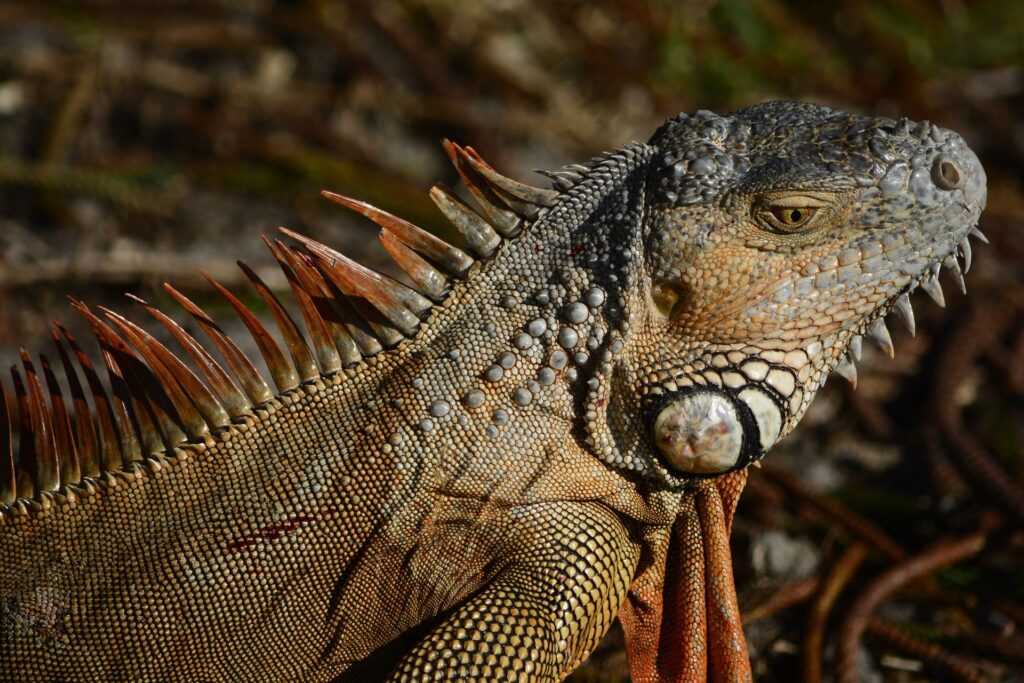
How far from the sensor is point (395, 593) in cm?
264

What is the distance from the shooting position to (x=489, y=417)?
2.61m

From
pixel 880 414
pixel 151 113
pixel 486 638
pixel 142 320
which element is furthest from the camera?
pixel 151 113

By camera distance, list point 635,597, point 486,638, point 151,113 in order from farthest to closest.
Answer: point 151,113, point 635,597, point 486,638

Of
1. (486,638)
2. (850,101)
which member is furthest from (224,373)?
(850,101)

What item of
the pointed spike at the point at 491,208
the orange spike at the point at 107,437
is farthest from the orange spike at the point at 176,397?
the pointed spike at the point at 491,208

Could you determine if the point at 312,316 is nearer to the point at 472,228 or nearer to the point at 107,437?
the point at 472,228

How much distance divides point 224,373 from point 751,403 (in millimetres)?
1361

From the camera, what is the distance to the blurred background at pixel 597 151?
3.95 m

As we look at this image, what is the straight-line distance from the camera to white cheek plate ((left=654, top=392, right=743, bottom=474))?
2.54 meters

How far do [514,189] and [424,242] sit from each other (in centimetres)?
28

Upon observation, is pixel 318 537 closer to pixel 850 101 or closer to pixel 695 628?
pixel 695 628

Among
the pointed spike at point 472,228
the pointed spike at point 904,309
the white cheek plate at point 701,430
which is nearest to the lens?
the white cheek plate at point 701,430

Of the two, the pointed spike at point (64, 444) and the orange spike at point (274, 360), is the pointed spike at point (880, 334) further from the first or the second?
the pointed spike at point (64, 444)

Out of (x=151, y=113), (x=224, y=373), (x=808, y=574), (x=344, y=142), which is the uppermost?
(x=151, y=113)
